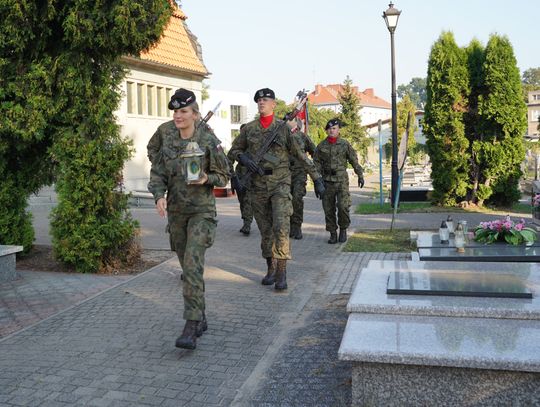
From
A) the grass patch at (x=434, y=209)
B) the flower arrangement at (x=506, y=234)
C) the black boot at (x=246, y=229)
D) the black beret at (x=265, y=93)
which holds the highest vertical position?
the black beret at (x=265, y=93)

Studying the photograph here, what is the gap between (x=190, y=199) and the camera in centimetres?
525

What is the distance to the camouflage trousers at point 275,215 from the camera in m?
7.06

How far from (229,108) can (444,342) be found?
59951mm

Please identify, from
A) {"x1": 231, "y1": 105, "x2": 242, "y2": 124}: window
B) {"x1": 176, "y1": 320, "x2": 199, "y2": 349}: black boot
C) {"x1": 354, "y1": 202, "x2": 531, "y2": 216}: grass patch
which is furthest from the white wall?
{"x1": 231, "y1": 105, "x2": 242, "y2": 124}: window

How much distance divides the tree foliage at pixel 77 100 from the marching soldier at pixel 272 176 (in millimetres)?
1958

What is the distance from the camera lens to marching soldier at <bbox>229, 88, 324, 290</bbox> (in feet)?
23.2

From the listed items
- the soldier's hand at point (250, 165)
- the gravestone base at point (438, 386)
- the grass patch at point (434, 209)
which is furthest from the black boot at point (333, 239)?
the gravestone base at point (438, 386)

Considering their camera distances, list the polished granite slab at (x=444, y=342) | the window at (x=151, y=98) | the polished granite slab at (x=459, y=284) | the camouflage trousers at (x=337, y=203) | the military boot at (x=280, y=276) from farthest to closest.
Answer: the window at (x=151, y=98) → the camouflage trousers at (x=337, y=203) → the military boot at (x=280, y=276) → the polished granite slab at (x=459, y=284) → the polished granite slab at (x=444, y=342)

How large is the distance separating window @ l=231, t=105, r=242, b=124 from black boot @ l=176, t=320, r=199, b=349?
6021 cm

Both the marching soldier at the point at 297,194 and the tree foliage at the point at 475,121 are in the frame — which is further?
the tree foliage at the point at 475,121

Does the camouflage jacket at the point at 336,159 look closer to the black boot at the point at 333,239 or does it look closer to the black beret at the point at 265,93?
the black boot at the point at 333,239

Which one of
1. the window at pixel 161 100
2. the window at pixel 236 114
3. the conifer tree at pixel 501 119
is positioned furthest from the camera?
the window at pixel 236 114

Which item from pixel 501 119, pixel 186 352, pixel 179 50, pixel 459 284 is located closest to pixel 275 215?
pixel 186 352

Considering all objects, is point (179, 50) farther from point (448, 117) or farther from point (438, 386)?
point (438, 386)
